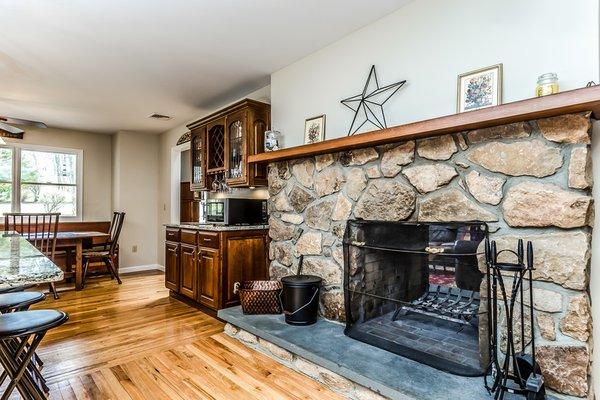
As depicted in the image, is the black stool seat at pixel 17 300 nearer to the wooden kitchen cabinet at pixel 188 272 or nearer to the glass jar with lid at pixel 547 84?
the wooden kitchen cabinet at pixel 188 272

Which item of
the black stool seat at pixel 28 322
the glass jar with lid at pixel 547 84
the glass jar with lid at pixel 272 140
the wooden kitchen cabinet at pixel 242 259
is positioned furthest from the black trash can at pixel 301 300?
the glass jar with lid at pixel 547 84

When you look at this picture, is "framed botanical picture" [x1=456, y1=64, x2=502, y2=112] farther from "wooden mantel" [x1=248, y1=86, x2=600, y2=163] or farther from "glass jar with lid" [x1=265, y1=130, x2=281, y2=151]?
"glass jar with lid" [x1=265, y1=130, x2=281, y2=151]

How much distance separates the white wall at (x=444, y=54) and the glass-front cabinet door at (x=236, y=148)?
2.31ft

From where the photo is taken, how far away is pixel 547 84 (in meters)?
1.66

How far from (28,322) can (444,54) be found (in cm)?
253

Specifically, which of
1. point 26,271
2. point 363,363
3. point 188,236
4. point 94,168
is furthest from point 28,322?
point 94,168

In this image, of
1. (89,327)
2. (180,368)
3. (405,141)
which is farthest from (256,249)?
(405,141)

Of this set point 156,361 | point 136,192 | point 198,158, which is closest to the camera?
point 156,361

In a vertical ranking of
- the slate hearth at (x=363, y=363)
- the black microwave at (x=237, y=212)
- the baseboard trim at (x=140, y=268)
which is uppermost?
the black microwave at (x=237, y=212)

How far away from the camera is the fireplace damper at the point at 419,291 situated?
200 centimetres

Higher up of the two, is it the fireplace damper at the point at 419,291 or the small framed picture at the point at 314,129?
the small framed picture at the point at 314,129

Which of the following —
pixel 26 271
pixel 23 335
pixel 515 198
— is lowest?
pixel 23 335

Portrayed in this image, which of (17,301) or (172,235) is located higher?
(172,235)

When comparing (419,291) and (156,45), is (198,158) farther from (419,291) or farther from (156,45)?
(419,291)
